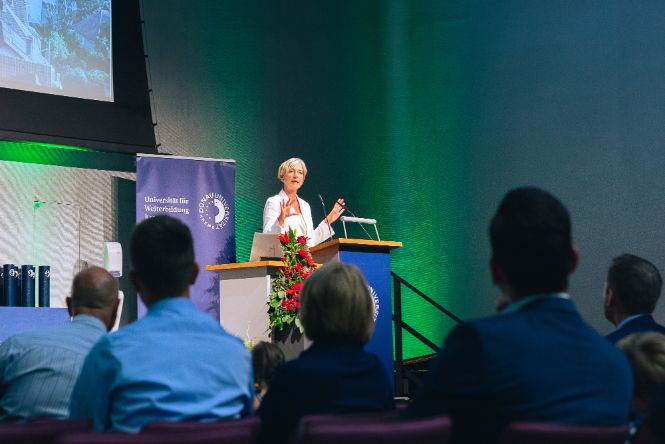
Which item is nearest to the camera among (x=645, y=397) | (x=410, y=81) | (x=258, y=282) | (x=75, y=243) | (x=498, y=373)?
(x=498, y=373)

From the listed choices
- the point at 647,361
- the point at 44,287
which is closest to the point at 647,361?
the point at 647,361

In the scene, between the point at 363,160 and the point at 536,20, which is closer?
the point at 536,20

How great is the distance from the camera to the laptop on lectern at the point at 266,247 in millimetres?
6176

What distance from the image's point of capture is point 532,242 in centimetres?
178

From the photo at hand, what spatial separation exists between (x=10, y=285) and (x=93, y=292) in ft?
11.4

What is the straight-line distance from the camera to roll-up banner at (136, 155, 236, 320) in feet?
23.9

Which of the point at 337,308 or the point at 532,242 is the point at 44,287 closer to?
the point at 337,308

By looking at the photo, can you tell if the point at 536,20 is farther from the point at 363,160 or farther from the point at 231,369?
the point at 231,369

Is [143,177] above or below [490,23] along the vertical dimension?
below

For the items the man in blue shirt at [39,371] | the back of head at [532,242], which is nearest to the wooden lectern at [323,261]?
the man in blue shirt at [39,371]

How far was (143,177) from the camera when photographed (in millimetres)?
7305

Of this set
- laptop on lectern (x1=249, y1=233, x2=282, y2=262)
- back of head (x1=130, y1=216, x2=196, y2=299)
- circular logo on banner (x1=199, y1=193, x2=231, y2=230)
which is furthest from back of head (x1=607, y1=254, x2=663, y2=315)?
circular logo on banner (x1=199, y1=193, x2=231, y2=230)

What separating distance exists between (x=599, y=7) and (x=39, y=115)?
4517 mm

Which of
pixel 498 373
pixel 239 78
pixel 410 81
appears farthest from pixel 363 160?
pixel 498 373
